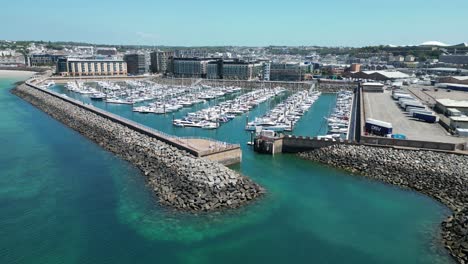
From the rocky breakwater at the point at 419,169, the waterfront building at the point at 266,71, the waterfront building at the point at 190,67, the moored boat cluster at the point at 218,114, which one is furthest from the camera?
the waterfront building at the point at 190,67

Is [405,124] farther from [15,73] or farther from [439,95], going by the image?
[15,73]

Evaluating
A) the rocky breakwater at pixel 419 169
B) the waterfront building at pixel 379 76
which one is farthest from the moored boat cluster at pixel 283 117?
the waterfront building at pixel 379 76

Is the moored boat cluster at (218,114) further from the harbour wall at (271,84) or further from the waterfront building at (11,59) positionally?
the waterfront building at (11,59)

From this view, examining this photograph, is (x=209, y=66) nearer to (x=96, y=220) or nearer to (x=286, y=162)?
(x=286, y=162)

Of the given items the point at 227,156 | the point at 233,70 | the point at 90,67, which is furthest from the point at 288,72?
the point at 227,156

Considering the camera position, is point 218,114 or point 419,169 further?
point 218,114

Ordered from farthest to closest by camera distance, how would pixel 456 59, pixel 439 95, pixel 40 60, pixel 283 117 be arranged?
pixel 40 60 < pixel 456 59 < pixel 439 95 < pixel 283 117

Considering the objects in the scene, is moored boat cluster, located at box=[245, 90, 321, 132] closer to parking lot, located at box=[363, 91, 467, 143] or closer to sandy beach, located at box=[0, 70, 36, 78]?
parking lot, located at box=[363, 91, 467, 143]
